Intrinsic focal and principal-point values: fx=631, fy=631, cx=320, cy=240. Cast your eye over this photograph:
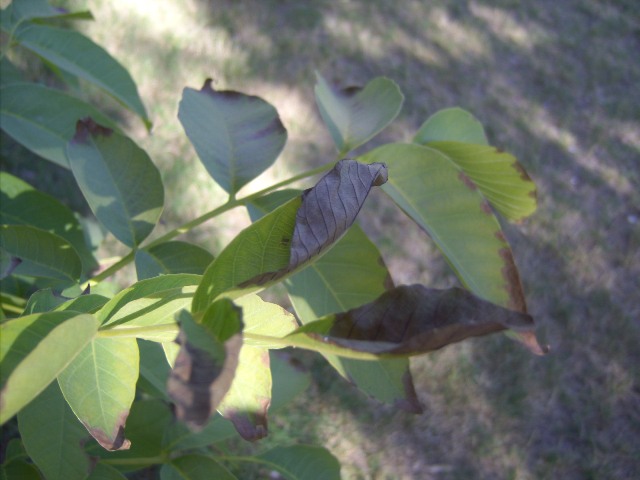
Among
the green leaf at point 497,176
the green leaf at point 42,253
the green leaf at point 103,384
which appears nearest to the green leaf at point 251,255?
the green leaf at point 103,384

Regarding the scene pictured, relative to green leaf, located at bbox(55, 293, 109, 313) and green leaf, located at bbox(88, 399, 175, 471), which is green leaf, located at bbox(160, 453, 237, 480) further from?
green leaf, located at bbox(55, 293, 109, 313)

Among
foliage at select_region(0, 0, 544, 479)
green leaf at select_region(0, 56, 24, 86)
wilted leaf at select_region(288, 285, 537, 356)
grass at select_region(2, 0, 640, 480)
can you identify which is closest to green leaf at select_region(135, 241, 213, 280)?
foliage at select_region(0, 0, 544, 479)

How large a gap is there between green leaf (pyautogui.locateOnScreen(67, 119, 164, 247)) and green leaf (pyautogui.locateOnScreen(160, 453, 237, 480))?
320mm

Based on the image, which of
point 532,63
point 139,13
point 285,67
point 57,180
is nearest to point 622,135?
point 532,63

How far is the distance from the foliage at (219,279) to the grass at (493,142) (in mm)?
1233

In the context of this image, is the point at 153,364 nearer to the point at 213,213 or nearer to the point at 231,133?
the point at 213,213

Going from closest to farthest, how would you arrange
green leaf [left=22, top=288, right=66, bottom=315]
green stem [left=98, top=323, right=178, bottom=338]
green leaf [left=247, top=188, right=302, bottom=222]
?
green stem [left=98, top=323, right=178, bottom=338] < green leaf [left=22, top=288, right=66, bottom=315] < green leaf [left=247, top=188, right=302, bottom=222]

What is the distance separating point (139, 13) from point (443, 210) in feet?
8.73

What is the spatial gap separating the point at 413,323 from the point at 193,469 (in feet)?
1.96

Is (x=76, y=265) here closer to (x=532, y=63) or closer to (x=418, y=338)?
(x=418, y=338)

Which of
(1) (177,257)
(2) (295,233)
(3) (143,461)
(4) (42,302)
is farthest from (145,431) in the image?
(2) (295,233)

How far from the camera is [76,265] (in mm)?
875

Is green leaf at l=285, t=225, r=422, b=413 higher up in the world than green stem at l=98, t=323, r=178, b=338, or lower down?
lower down

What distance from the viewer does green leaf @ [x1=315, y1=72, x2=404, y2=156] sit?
0.86 m
